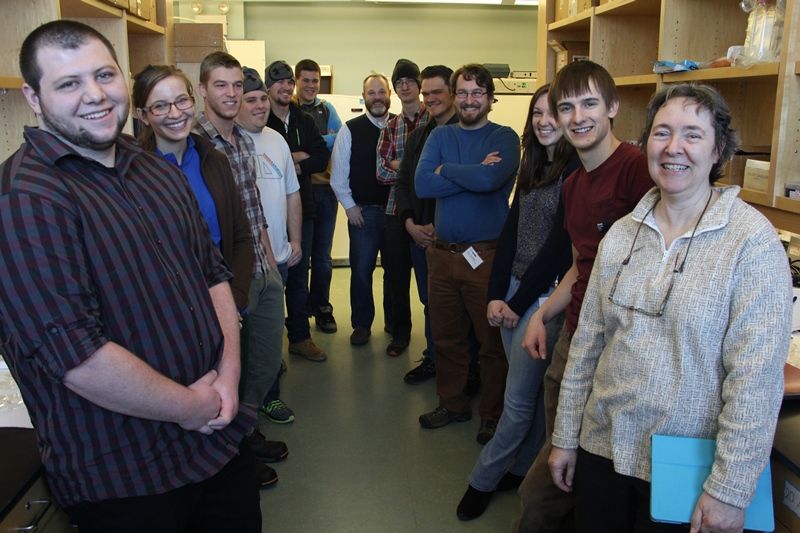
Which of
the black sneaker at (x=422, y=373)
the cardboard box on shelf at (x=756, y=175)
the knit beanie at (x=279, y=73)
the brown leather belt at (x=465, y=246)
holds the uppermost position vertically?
the knit beanie at (x=279, y=73)

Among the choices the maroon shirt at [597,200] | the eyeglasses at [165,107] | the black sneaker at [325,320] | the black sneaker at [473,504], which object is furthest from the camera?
the black sneaker at [325,320]

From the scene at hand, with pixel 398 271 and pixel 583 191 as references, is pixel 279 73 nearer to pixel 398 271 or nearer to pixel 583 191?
pixel 398 271

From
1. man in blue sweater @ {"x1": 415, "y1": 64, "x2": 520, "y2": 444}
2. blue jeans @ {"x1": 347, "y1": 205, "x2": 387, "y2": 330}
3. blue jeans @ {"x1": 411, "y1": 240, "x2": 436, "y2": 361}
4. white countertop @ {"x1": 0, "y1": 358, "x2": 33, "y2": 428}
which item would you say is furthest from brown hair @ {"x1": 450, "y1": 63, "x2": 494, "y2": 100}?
white countertop @ {"x1": 0, "y1": 358, "x2": 33, "y2": 428}

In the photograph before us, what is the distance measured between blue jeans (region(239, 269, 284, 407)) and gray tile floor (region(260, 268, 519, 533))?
14.1 inches

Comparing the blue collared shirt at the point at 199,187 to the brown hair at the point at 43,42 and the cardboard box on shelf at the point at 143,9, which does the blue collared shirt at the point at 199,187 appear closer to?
the brown hair at the point at 43,42

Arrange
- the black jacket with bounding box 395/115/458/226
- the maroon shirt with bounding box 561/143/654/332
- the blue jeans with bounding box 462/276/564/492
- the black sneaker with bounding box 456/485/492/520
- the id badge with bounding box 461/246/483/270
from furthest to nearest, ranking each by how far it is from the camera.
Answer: the black jacket with bounding box 395/115/458/226 → the id badge with bounding box 461/246/483/270 → the black sneaker with bounding box 456/485/492/520 → the blue jeans with bounding box 462/276/564/492 → the maroon shirt with bounding box 561/143/654/332

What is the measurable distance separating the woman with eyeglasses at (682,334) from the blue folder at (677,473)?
0.08ft

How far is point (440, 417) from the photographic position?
301 centimetres

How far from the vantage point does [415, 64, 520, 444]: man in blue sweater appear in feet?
8.97

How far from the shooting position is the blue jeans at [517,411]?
2.12 metres

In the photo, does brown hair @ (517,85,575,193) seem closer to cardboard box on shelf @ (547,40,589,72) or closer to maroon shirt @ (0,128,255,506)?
maroon shirt @ (0,128,255,506)

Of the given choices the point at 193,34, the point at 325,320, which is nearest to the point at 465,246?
the point at 325,320

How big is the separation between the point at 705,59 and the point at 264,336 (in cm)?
194

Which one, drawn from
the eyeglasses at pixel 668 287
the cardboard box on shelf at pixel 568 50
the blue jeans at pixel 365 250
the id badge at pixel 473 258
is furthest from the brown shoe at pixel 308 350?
the eyeglasses at pixel 668 287
